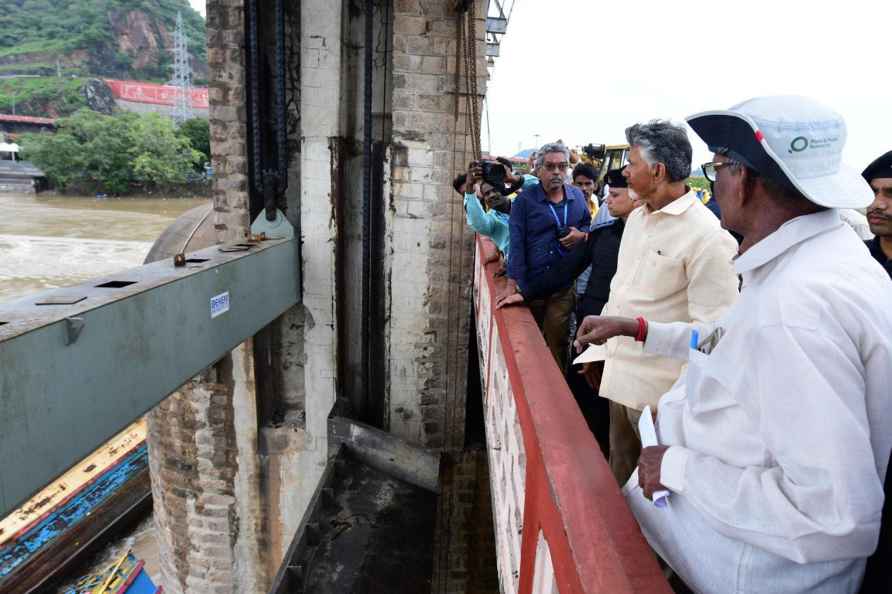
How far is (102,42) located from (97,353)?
87.0 m

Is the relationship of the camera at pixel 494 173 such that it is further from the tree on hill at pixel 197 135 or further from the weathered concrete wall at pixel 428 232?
the tree on hill at pixel 197 135

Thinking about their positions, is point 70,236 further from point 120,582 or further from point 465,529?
point 465,529

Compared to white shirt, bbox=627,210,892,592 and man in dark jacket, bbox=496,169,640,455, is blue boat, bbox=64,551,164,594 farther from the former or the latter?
white shirt, bbox=627,210,892,592

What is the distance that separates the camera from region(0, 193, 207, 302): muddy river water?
67.3 ft

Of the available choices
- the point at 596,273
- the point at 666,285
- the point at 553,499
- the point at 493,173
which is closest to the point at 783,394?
the point at 553,499

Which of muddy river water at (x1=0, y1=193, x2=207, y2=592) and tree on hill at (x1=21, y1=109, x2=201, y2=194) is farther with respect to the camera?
tree on hill at (x1=21, y1=109, x2=201, y2=194)

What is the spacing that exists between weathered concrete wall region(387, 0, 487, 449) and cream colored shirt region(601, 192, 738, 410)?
9.62 ft

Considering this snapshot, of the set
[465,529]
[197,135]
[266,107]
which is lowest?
[465,529]

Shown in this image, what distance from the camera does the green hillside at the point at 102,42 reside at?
228 ft

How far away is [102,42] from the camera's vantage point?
70.6 m

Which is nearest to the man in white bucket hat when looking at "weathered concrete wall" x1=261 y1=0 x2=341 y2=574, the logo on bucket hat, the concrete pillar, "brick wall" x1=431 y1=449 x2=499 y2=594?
the logo on bucket hat

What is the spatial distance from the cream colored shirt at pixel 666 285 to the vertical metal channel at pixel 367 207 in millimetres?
3250

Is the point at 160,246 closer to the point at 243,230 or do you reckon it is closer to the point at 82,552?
the point at 243,230

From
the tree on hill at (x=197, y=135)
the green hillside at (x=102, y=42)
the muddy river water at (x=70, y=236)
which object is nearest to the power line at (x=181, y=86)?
the green hillside at (x=102, y=42)
